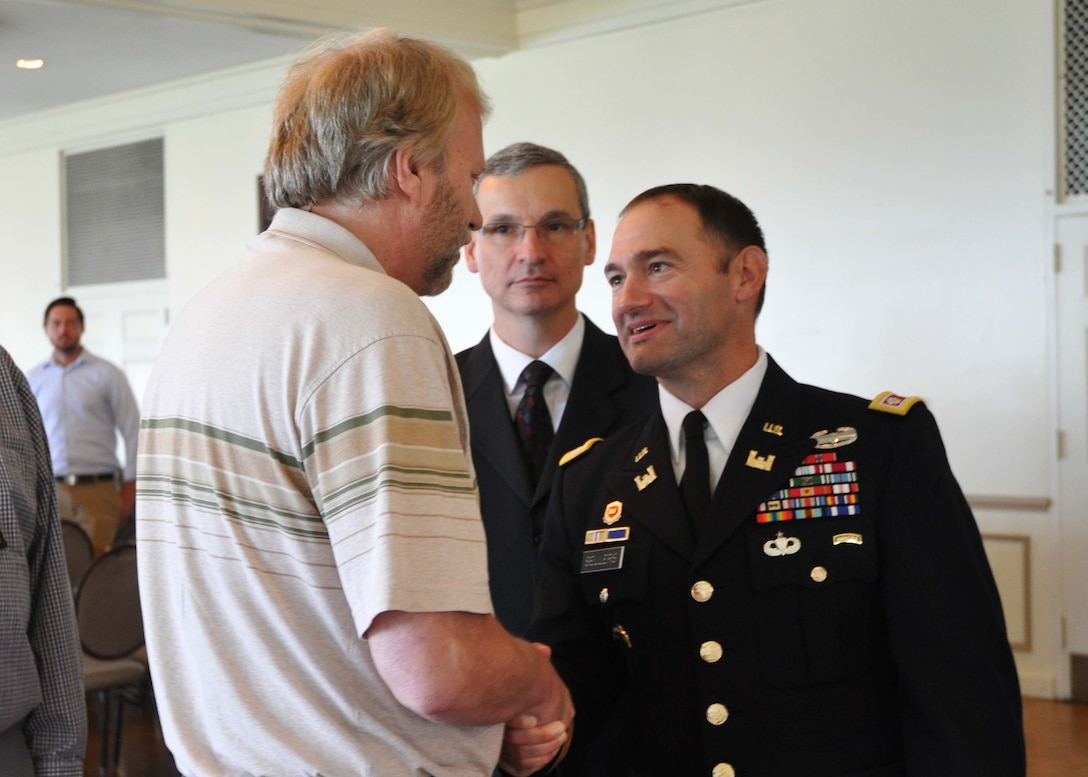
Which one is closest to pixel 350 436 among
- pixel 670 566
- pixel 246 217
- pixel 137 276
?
pixel 670 566

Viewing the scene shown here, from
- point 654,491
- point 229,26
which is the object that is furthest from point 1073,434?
point 229,26

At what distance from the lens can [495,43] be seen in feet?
25.7

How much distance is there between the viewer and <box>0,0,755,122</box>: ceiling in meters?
7.04

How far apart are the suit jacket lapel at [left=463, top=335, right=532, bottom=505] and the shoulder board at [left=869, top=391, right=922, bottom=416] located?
33.6 inches

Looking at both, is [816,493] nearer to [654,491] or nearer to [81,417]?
[654,491]

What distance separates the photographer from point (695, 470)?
81.8 inches

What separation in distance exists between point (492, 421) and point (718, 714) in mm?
1006

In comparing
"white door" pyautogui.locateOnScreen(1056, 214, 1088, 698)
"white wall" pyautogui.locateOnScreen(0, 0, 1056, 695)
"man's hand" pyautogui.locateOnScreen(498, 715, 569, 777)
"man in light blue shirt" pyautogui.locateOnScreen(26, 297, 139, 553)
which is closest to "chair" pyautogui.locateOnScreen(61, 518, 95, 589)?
"man in light blue shirt" pyautogui.locateOnScreen(26, 297, 139, 553)

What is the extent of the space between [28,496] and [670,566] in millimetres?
1029

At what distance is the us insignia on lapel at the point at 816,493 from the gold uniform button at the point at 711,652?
8.5 inches

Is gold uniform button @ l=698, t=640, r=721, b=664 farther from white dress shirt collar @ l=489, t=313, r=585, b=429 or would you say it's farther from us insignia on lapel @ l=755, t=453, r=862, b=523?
white dress shirt collar @ l=489, t=313, r=585, b=429

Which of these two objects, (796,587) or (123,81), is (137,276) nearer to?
(123,81)

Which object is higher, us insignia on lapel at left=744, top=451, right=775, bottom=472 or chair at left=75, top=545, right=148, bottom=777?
us insignia on lapel at left=744, top=451, right=775, bottom=472

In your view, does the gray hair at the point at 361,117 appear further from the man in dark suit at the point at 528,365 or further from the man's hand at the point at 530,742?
the man in dark suit at the point at 528,365
